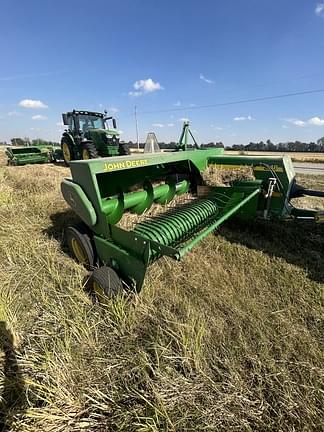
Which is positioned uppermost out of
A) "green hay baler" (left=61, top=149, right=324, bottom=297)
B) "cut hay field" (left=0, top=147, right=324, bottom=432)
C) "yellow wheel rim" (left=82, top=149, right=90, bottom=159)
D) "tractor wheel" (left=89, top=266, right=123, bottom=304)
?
"yellow wheel rim" (left=82, top=149, right=90, bottom=159)

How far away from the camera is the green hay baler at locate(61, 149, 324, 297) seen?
2.19m

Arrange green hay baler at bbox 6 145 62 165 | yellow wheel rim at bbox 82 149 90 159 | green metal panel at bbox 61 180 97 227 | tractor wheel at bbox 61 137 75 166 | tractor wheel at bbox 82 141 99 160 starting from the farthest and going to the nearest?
green hay baler at bbox 6 145 62 165
tractor wheel at bbox 61 137 75 166
yellow wheel rim at bbox 82 149 90 159
tractor wheel at bbox 82 141 99 160
green metal panel at bbox 61 180 97 227

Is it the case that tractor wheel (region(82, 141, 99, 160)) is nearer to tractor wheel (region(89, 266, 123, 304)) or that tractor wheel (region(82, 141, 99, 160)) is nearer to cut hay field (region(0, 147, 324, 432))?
cut hay field (region(0, 147, 324, 432))

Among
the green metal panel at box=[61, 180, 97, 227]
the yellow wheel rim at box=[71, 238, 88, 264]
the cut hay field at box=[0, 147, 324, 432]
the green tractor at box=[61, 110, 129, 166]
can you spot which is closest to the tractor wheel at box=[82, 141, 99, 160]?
the green tractor at box=[61, 110, 129, 166]

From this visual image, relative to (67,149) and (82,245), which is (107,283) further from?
(67,149)

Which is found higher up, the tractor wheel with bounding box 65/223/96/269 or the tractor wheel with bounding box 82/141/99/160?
the tractor wheel with bounding box 82/141/99/160

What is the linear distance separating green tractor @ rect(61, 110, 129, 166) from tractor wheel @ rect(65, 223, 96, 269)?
6817 millimetres

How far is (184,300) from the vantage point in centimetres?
224

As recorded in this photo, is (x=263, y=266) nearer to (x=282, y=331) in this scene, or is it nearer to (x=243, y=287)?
(x=243, y=287)

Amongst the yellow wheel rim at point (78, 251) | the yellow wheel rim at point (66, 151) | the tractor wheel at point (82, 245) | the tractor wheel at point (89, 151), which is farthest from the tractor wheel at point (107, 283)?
the yellow wheel rim at point (66, 151)

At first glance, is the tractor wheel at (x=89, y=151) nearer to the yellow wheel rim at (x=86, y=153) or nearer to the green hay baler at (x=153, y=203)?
the yellow wheel rim at (x=86, y=153)

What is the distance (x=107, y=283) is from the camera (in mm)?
2135

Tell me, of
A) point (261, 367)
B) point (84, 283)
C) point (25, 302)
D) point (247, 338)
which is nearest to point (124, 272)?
point (84, 283)

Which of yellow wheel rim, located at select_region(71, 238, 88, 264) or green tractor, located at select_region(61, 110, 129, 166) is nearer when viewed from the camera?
yellow wheel rim, located at select_region(71, 238, 88, 264)
